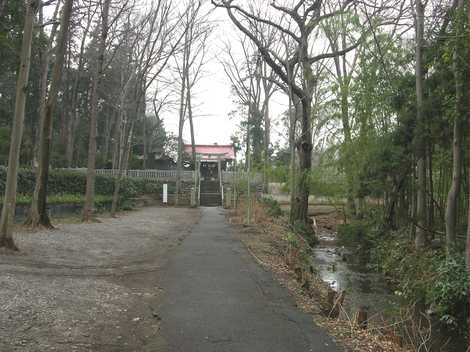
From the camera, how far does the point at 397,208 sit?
15797 millimetres

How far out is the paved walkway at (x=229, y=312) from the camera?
525 cm

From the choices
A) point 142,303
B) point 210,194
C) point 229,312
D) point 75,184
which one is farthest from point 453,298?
point 210,194

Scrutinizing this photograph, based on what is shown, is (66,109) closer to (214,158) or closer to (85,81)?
(85,81)

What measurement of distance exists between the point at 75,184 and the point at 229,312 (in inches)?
815

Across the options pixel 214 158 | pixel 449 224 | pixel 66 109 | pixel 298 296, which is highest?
pixel 66 109

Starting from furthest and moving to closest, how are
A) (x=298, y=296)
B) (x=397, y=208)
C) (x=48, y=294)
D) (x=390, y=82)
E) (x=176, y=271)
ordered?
(x=397, y=208) → (x=390, y=82) → (x=176, y=271) → (x=298, y=296) → (x=48, y=294)

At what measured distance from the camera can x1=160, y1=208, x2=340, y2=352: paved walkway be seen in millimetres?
5250

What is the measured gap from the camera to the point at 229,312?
6.44m

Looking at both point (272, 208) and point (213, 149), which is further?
point (213, 149)

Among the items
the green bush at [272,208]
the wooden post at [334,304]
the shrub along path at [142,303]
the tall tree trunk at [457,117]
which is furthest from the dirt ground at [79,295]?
the green bush at [272,208]

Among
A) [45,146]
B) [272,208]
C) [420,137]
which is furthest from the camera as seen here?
[272,208]

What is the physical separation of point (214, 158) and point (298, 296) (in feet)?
117

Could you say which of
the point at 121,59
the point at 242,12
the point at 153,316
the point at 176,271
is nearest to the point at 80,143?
the point at 121,59

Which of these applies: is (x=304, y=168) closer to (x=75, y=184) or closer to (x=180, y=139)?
(x=75, y=184)
